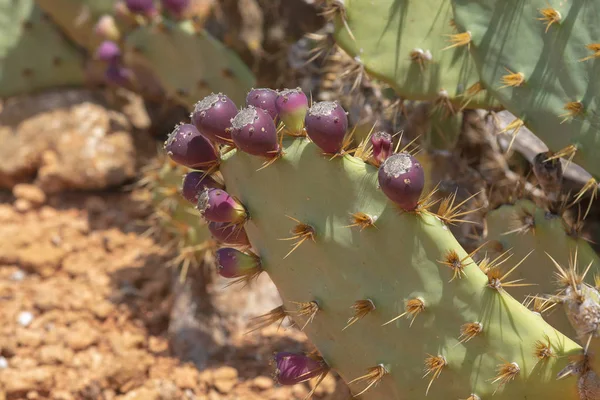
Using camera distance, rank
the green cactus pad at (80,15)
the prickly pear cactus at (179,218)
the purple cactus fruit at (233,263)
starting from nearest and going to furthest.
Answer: the purple cactus fruit at (233,263) → the prickly pear cactus at (179,218) → the green cactus pad at (80,15)

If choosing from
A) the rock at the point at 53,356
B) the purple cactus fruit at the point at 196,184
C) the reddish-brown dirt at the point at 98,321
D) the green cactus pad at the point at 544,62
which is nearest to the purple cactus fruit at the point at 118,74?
the reddish-brown dirt at the point at 98,321

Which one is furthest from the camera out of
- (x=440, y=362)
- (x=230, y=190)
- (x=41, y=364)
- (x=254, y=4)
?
(x=254, y=4)

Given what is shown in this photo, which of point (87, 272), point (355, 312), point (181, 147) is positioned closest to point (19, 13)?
point (87, 272)

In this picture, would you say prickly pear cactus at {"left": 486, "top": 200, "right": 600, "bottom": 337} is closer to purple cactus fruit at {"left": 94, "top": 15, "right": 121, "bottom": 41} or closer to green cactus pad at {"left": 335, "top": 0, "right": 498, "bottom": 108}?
green cactus pad at {"left": 335, "top": 0, "right": 498, "bottom": 108}

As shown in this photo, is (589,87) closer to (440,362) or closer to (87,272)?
(440,362)

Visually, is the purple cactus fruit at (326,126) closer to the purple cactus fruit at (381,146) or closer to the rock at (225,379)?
the purple cactus fruit at (381,146)

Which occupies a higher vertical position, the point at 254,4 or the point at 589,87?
the point at 589,87
